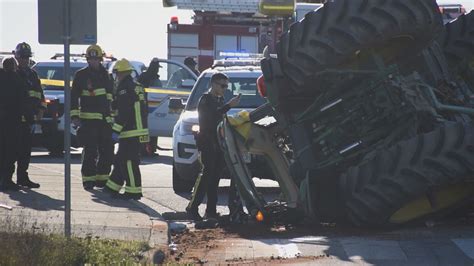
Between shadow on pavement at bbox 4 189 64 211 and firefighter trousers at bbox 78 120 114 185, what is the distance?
0.88 m

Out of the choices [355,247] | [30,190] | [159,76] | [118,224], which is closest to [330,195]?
[355,247]

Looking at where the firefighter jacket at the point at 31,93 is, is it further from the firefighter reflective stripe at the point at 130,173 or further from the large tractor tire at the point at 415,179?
the large tractor tire at the point at 415,179

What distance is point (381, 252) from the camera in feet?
32.4

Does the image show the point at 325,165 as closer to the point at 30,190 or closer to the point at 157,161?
the point at 30,190

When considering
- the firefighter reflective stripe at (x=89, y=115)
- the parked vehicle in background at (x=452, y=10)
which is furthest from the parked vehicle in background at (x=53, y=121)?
the parked vehicle in background at (x=452, y=10)

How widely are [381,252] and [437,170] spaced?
104 cm

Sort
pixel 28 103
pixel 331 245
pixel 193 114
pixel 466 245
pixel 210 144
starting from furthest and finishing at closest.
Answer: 1. pixel 193 114
2. pixel 28 103
3. pixel 210 144
4. pixel 331 245
5. pixel 466 245

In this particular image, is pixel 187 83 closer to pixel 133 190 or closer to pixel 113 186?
pixel 113 186

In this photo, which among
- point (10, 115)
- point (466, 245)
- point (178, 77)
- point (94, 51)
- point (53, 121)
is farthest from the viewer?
point (178, 77)

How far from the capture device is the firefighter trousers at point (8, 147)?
15086 mm

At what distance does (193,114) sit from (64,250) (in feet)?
21.7

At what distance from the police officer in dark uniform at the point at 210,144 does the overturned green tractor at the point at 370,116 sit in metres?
0.80

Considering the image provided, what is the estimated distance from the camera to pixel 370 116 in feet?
36.6

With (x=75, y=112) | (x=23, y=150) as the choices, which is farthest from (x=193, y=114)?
(x=23, y=150)
